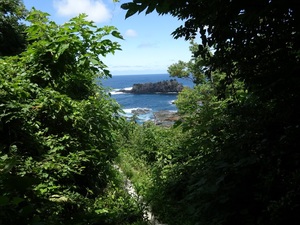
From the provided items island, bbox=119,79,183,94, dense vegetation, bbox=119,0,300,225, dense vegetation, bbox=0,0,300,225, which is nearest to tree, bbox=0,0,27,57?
dense vegetation, bbox=0,0,300,225

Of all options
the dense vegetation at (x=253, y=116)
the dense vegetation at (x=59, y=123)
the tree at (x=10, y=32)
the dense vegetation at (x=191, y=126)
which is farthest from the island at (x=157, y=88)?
the dense vegetation at (x=253, y=116)

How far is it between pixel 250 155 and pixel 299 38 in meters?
1.08

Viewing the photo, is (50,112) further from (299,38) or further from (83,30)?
(299,38)

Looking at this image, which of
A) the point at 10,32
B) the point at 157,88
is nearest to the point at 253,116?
the point at 10,32

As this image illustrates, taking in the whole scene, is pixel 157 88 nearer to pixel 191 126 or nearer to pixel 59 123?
pixel 59 123

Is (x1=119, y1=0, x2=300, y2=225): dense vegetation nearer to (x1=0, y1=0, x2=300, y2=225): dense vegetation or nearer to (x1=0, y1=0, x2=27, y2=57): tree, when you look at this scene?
(x1=0, y1=0, x2=300, y2=225): dense vegetation

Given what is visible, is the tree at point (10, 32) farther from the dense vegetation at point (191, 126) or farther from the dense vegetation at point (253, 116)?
the dense vegetation at point (253, 116)

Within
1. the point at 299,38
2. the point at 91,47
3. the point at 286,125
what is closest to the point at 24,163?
the point at 91,47

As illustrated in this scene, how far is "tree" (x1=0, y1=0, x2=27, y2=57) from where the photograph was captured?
991 centimetres

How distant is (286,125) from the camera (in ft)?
7.04

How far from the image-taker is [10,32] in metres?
10.2

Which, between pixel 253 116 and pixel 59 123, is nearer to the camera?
pixel 253 116

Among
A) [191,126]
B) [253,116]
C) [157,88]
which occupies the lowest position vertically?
[157,88]

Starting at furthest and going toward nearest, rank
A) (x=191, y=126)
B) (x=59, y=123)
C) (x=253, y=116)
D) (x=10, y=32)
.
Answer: (x=10, y=32), (x=59, y=123), (x=191, y=126), (x=253, y=116)
